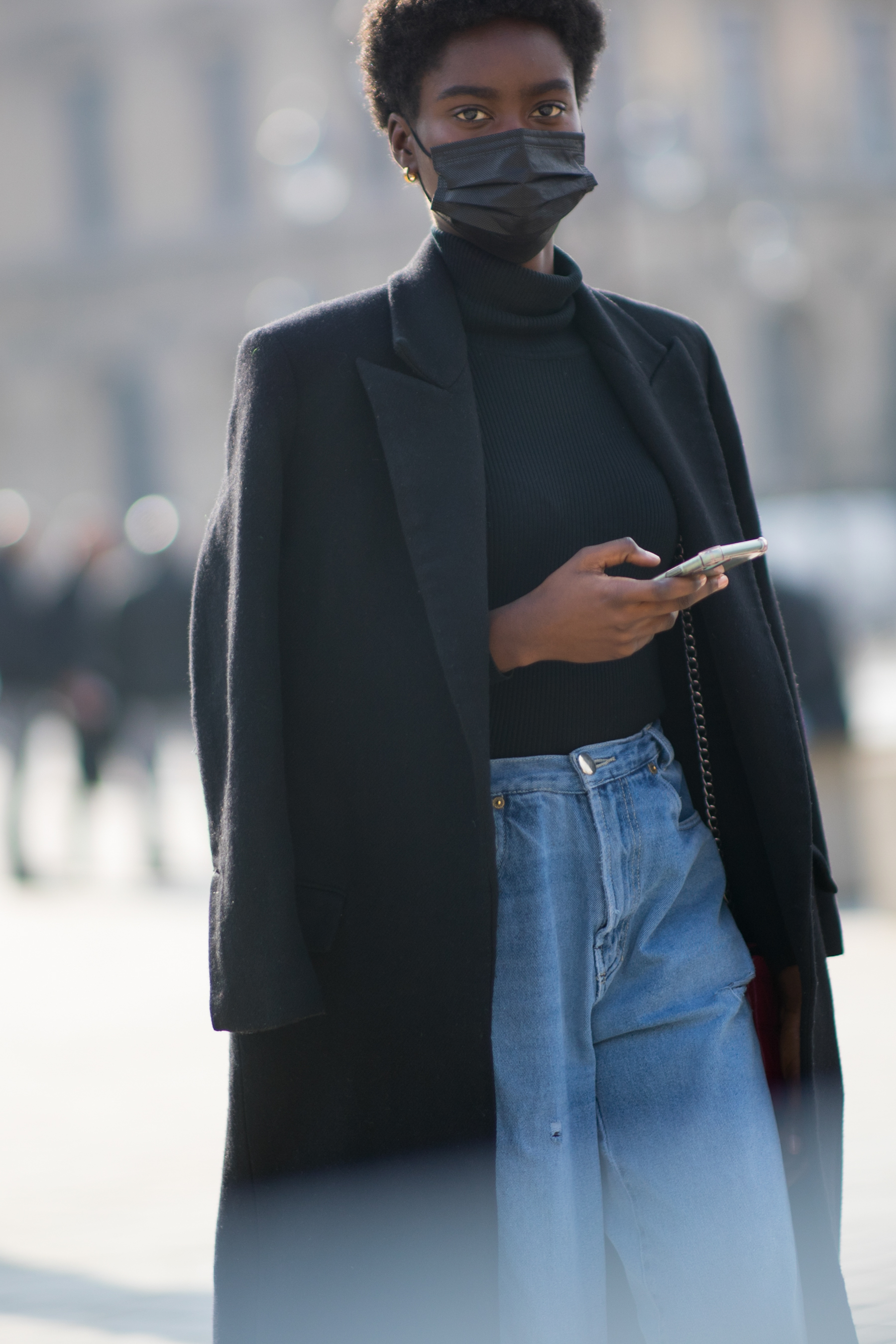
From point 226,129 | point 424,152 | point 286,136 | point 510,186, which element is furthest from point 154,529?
point 226,129

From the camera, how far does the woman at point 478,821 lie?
8.11 ft

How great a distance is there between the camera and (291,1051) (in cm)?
258

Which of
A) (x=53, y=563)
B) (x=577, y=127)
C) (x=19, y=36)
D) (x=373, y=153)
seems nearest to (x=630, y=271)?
(x=373, y=153)

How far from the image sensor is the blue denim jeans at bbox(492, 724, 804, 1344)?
2.48 m

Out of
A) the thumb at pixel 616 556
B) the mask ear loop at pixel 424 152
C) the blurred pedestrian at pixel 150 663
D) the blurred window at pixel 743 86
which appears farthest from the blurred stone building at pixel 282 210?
the thumb at pixel 616 556

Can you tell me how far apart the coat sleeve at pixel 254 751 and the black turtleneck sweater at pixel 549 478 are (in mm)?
279

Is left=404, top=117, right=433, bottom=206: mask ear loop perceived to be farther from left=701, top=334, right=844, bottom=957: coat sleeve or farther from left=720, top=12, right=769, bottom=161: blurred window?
left=720, top=12, right=769, bottom=161: blurred window

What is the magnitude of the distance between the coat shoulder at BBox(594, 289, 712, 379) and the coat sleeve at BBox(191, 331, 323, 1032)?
557 mm

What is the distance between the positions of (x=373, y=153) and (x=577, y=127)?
30.8 metres

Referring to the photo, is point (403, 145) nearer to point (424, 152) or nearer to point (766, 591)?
point (424, 152)

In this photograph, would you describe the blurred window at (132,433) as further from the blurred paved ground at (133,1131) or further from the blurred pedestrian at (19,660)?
the blurred paved ground at (133,1131)

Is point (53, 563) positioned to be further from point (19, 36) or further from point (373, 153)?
point (19, 36)

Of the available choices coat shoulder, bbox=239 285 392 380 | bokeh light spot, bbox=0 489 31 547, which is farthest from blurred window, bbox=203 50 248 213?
coat shoulder, bbox=239 285 392 380

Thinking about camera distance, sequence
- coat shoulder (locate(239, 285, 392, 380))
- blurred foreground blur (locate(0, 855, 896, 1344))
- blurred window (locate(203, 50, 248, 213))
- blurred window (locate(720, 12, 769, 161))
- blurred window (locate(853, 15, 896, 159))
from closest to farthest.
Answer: coat shoulder (locate(239, 285, 392, 380))
blurred foreground blur (locate(0, 855, 896, 1344))
blurred window (locate(203, 50, 248, 213))
blurred window (locate(720, 12, 769, 161))
blurred window (locate(853, 15, 896, 159))
